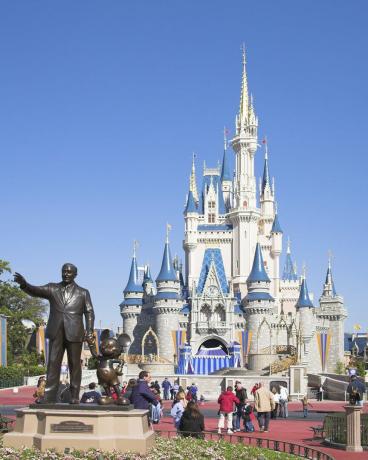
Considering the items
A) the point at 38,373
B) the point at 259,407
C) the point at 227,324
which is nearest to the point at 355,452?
the point at 259,407

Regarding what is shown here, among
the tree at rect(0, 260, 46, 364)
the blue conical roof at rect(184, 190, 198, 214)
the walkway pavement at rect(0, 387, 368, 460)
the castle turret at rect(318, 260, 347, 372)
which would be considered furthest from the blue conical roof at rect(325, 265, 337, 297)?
the walkway pavement at rect(0, 387, 368, 460)

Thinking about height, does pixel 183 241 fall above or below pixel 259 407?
above

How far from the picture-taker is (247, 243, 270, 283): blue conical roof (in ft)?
241

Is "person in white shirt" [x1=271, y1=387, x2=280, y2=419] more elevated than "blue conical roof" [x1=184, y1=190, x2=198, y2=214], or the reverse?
"blue conical roof" [x1=184, y1=190, x2=198, y2=214]

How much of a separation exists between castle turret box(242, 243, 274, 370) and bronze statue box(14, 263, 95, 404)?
6013 cm

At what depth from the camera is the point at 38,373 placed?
155 ft

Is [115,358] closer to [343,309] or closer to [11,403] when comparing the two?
[11,403]

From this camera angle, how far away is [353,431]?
14.9 metres

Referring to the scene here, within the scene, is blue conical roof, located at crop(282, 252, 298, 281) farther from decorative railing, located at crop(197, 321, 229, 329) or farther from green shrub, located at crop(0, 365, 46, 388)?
green shrub, located at crop(0, 365, 46, 388)

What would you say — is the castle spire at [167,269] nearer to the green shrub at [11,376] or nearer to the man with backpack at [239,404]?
the green shrub at [11,376]

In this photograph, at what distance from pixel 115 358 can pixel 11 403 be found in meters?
17.9

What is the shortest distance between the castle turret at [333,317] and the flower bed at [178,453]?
2466 inches

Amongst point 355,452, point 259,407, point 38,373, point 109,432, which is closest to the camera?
point 109,432

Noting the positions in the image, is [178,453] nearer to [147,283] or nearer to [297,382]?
[297,382]
